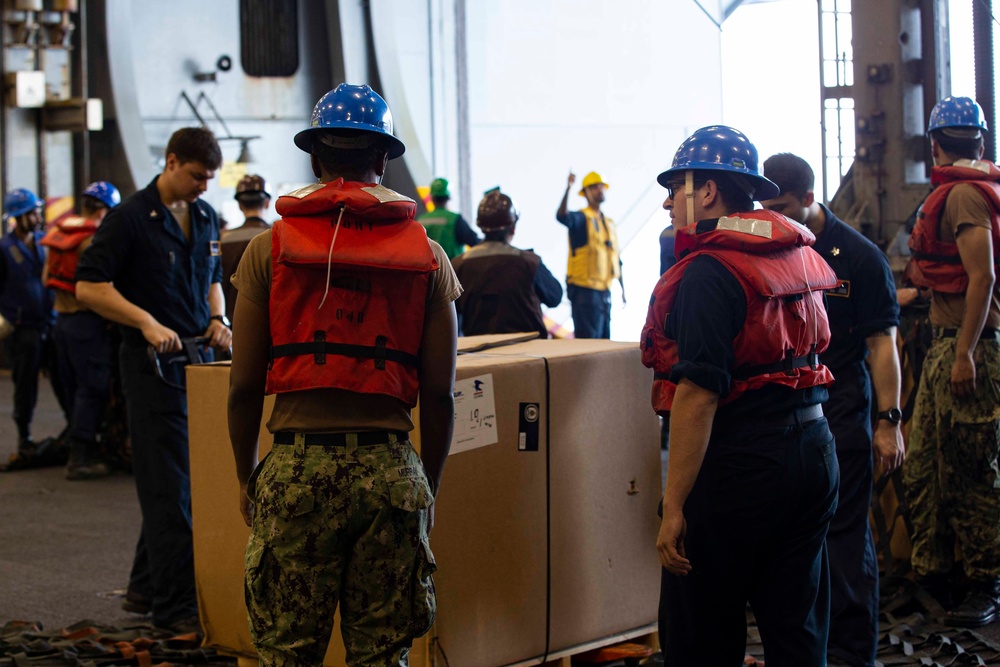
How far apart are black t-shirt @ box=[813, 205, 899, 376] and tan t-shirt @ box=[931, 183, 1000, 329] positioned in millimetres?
764

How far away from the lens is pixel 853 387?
158 inches

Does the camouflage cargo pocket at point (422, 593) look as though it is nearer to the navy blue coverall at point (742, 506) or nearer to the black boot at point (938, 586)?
the navy blue coverall at point (742, 506)

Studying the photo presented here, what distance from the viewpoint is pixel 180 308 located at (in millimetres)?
4629

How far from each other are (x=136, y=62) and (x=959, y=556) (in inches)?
507

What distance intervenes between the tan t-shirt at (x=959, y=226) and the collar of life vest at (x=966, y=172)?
2.2 inches

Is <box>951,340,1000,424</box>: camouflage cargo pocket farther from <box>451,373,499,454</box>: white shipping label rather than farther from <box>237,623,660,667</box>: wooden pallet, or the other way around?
<box>451,373,499,454</box>: white shipping label

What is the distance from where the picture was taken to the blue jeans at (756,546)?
2.78 metres

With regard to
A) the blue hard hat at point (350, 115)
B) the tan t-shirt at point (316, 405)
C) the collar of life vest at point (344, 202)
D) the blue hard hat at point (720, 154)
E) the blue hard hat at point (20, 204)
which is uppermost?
the blue hard hat at point (20, 204)

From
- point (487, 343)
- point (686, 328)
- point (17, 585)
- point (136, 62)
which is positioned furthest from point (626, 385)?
point (136, 62)

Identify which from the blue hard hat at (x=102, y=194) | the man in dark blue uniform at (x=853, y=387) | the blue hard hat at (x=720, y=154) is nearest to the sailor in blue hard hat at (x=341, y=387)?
the blue hard hat at (x=720, y=154)

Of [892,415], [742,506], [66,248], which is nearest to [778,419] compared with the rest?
[742,506]

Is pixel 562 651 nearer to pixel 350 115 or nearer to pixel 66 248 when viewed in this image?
pixel 350 115

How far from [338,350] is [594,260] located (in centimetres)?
758

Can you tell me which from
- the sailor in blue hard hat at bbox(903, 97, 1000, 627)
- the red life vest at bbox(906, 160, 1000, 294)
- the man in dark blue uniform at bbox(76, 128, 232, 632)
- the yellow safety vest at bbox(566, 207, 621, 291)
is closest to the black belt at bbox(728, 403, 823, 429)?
the sailor in blue hard hat at bbox(903, 97, 1000, 627)
